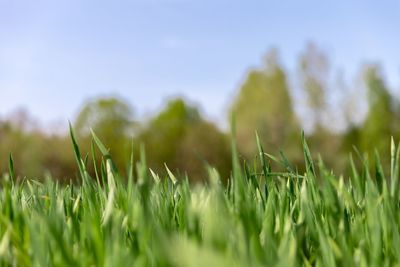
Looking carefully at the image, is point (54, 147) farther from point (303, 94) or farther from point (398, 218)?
point (398, 218)

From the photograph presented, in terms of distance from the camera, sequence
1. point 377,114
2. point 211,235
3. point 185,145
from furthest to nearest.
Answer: point 185,145
point 377,114
point 211,235

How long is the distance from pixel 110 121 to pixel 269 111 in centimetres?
976

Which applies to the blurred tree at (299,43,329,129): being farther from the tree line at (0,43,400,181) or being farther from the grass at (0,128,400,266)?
the grass at (0,128,400,266)

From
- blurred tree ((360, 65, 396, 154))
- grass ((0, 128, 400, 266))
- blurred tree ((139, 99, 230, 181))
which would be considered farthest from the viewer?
blurred tree ((139, 99, 230, 181))

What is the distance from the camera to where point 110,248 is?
0.76 metres

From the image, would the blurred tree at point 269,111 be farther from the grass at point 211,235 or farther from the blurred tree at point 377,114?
the grass at point 211,235

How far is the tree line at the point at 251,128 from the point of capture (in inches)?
1219

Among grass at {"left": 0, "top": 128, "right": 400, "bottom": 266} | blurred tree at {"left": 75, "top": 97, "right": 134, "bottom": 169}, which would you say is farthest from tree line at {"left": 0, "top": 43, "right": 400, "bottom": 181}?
grass at {"left": 0, "top": 128, "right": 400, "bottom": 266}

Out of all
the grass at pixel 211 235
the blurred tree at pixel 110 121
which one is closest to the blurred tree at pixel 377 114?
the blurred tree at pixel 110 121

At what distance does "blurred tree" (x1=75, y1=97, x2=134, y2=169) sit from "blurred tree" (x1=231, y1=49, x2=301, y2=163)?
22.6 ft

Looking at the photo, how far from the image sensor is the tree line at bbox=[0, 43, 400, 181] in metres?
31.0

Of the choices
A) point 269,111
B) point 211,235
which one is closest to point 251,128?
point 269,111

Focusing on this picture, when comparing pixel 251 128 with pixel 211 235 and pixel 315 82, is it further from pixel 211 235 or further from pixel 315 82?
pixel 211 235

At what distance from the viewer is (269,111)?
34.5m
